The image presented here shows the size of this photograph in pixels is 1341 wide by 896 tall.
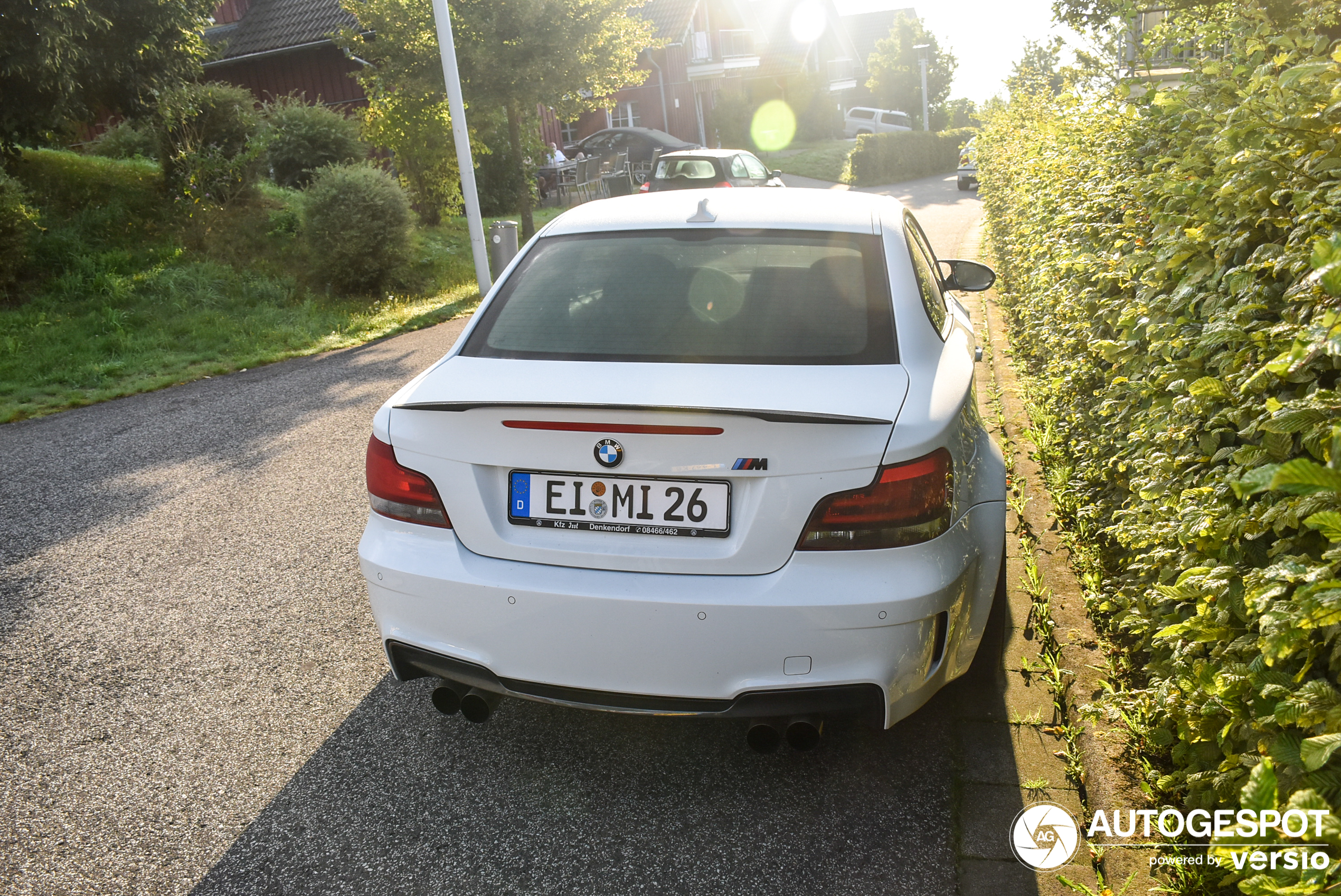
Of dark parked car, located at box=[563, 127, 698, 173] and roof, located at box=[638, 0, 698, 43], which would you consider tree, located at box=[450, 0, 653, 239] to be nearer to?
dark parked car, located at box=[563, 127, 698, 173]

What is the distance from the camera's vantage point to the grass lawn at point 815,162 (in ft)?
129

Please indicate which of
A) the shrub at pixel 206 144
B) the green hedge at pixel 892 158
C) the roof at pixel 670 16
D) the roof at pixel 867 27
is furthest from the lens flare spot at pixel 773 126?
the shrub at pixel 206 144

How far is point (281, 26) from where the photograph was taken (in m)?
29.9

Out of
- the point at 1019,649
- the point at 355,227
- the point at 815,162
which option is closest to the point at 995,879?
the point at 1019,649

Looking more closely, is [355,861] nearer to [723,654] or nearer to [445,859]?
[445,859]

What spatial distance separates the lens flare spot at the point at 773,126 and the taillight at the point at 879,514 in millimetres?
48289

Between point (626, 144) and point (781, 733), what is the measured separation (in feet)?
116

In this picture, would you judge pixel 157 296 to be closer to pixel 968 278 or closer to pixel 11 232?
pixel 11 232

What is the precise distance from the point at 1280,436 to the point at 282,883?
2.70 metres

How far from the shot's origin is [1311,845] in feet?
5.84

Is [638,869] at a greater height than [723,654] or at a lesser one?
lesser

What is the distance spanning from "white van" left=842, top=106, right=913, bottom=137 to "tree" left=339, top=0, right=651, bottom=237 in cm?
3378

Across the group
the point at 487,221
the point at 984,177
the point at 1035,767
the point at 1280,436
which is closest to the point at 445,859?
the point at 1035,767

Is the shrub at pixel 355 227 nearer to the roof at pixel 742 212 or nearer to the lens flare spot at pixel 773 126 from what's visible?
the roof at pixel 742 212
